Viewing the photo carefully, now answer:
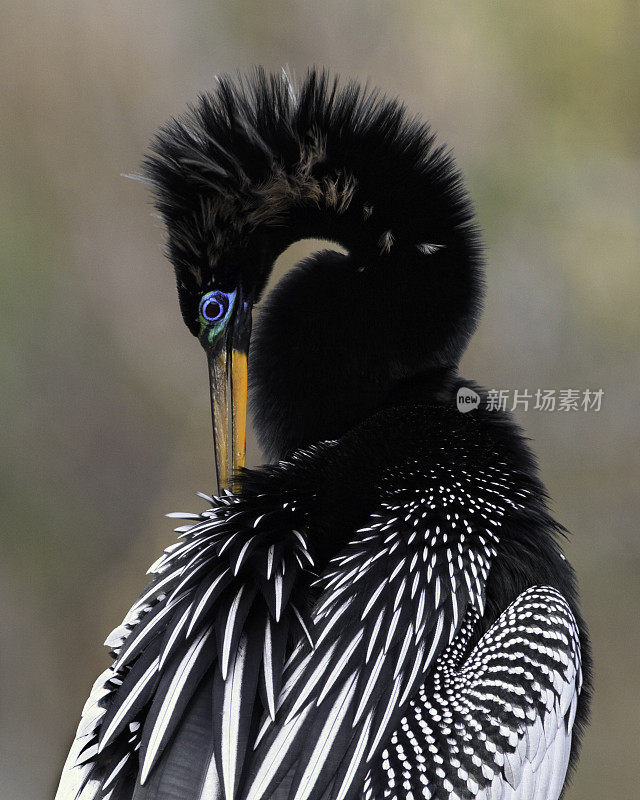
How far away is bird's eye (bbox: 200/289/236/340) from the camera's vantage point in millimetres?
1032

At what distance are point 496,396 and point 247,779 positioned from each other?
58cm

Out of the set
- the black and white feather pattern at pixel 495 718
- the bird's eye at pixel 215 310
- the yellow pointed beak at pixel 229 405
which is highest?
the bird's eye at pixel 215 310

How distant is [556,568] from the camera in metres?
0.95

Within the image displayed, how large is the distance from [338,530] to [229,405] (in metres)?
0.26

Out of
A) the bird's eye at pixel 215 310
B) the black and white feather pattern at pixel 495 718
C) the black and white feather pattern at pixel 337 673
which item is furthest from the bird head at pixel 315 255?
the black and white feather pattern at pixel 495 718

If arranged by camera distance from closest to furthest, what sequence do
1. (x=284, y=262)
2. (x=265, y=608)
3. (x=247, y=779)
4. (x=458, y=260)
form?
(x=247, y=779), (x=265, y=608), (x=458, y=260), (x=284, y=262)

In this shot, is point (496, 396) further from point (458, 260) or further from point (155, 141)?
point (155, 141)

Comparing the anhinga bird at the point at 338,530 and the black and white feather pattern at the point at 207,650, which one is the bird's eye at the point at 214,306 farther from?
the black and white feather pattern at the point at 207,650

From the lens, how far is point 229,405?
3.57 feet

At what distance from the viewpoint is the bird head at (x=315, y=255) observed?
98cm

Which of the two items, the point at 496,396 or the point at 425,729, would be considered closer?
the point at 425,729

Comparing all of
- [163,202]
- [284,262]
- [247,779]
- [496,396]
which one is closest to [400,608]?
[247,779]

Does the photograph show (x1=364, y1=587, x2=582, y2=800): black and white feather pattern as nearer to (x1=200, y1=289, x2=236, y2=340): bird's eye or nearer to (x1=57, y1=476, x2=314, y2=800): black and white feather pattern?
(x1=57, y1=476, x2=314, y2=800): black and white feather pattern

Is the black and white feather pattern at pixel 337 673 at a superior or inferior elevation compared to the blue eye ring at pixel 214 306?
inferior
